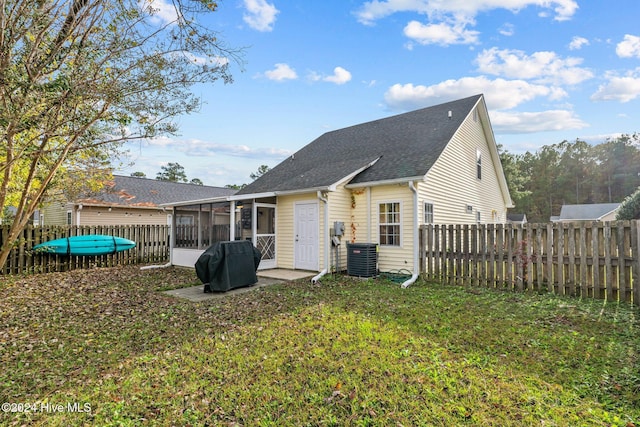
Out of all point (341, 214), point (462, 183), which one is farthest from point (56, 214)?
point (462, 183)

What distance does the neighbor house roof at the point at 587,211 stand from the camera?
117ft

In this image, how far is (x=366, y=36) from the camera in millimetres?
11852

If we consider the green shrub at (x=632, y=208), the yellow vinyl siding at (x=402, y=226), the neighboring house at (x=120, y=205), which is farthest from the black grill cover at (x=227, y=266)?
the green shrub at (x=632, y=208)

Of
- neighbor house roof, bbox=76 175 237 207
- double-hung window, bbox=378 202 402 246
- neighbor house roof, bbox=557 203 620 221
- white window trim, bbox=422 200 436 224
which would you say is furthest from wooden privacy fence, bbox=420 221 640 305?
neighbor house roof, bbox=557 203 620 221

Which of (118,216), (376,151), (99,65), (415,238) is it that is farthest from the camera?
(118,216)

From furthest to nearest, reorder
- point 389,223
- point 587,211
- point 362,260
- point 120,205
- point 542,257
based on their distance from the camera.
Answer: point 587,211 < point 120,205 < point 389,223 < point 362,260 < point 542,257

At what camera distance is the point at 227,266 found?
7664 millimetres

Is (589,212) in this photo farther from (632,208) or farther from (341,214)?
(341,214)

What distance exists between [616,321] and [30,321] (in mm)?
9526

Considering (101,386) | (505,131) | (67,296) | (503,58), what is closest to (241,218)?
(67,296)

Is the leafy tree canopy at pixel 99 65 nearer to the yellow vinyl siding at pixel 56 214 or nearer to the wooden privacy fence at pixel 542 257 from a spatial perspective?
the wooden privacy fence at pixel 542 257

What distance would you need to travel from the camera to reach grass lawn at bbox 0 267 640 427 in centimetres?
265

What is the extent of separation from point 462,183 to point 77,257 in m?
14.5

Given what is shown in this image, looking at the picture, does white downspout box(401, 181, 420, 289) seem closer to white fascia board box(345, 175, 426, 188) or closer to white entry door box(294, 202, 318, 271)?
white fascia board box(345, 175, 426, 188)
